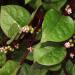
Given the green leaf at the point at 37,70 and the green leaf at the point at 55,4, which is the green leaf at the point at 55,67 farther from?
the green leaf at the point at 55,4

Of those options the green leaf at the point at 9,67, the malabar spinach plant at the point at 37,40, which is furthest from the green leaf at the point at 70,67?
the green leaf at the point at 9,67

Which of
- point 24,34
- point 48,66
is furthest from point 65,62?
point 24,34

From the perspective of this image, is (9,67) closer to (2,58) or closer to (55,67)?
(2,58)

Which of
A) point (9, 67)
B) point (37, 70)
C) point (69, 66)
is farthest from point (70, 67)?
point (9, 67)

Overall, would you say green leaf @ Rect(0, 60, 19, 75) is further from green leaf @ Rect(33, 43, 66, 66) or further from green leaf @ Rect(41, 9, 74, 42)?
green leaf @ Rect(41, 9, 74, 42)

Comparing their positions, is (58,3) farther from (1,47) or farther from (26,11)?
(1,47)

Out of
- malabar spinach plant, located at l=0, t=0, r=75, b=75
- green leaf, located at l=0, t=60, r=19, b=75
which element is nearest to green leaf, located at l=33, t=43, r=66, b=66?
malabar spinach plant, located at l=0, t=0, r=75, b=75
